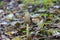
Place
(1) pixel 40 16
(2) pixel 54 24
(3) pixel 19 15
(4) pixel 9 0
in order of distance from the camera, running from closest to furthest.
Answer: (2) pixel 54 24 < (1) pixel 40 16 < (3) pixel 19 15 < (4) pixel 9 0

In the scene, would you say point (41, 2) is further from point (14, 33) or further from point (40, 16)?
point (14, 33)

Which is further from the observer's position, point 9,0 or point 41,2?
point 9,0

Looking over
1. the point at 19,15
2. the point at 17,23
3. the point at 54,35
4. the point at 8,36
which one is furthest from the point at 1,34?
the point at 19,15

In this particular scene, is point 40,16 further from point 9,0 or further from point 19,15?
point 9,0

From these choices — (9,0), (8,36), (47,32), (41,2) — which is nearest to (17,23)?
(8,36)

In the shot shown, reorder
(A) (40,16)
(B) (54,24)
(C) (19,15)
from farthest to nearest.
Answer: (C) (19,15), (A) (40,16), (B) (54,24)

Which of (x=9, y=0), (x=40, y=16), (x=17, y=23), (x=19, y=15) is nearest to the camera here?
(x=17, y=23)

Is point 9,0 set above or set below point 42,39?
above

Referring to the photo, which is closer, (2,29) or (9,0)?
(2,29)

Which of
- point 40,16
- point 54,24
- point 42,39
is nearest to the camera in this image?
point 42,39
